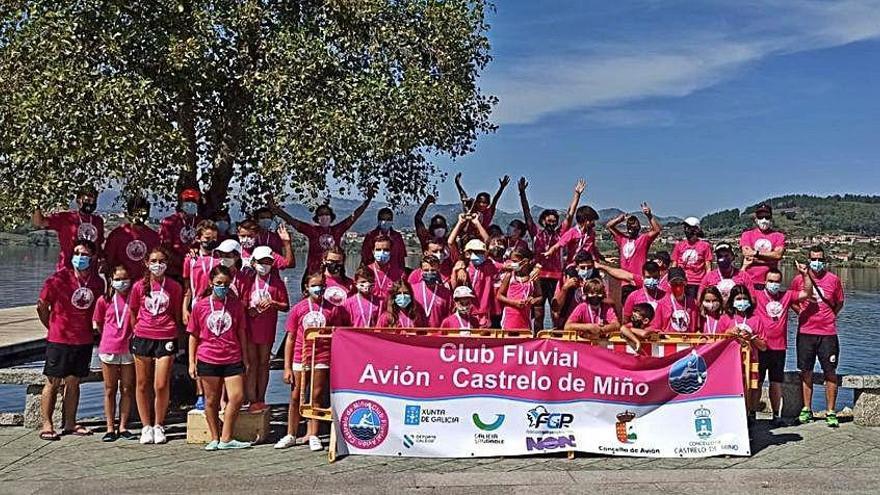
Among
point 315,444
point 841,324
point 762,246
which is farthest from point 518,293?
point 841,324

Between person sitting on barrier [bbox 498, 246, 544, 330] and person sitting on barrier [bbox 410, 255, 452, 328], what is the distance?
1.96 ft

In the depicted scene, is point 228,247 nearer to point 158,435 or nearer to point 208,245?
point 208,245

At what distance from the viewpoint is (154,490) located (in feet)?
24.0

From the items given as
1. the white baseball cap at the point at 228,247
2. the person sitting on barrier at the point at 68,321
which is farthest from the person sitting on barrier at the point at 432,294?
the person sitting on barrier at the point at 68,321

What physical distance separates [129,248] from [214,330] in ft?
6.16

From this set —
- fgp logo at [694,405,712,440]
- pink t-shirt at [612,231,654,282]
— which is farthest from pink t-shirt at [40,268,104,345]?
fgp logo at [694,405,712,440]

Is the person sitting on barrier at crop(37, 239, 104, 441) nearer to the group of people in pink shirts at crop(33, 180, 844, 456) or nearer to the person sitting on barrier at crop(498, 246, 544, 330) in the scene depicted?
the group of people in pink shirts at crop(33, 180, 844, 456)

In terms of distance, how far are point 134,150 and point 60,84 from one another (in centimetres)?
94

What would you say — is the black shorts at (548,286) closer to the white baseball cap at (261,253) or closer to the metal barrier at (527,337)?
the metal barrier at (527,337)

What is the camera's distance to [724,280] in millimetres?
10000

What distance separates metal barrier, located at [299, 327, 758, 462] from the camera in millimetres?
8648

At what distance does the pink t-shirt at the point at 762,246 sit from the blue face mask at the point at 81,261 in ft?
23.4

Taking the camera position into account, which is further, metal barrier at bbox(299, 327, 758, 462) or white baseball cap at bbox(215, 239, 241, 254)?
white baseball cap at bbox(215, 239, 241, 254)

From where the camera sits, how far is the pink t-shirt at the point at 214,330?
336 inches
